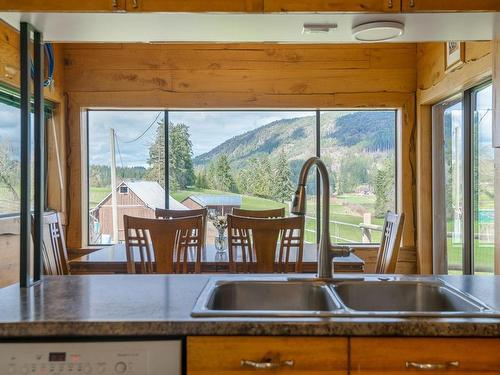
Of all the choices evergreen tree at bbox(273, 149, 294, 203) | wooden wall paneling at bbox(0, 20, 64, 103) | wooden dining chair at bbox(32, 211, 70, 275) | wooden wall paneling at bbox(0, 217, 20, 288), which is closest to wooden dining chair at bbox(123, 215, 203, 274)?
wooden dining chair at bbox(32, 211, 70, 275)

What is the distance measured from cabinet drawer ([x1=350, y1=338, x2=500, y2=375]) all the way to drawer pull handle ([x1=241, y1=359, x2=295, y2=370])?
0.16 meters

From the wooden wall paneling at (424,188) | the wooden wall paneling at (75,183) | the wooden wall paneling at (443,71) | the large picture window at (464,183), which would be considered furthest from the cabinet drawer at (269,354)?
the wooden wall paneling at (75,183)

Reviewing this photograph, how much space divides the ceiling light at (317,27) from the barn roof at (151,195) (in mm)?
2933

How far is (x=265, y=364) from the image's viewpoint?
1.09 meters

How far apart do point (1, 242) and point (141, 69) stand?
196 centimetres

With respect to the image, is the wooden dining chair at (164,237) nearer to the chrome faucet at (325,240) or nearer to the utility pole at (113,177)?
the chrome faucet at (325,240)

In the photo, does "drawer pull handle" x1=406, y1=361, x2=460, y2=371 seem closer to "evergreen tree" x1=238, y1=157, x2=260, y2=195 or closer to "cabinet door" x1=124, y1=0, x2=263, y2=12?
"cabinet door" x1=124, y1=0, x2=263, y2=12

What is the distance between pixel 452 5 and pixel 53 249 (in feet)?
7.61

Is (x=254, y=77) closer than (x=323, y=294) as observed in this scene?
No

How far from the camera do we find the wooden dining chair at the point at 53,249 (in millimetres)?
2388

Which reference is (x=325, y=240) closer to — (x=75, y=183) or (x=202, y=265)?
(x=202, y=265)

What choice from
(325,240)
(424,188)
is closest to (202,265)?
(325,240)

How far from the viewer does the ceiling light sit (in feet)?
5.20

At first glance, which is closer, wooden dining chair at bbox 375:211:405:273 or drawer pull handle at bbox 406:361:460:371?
drawer pull handle at bbox 406:361:460:371
